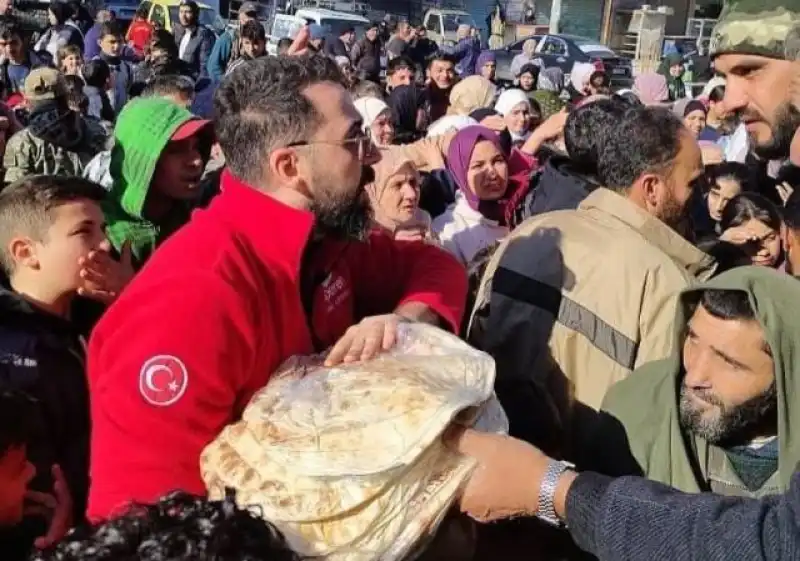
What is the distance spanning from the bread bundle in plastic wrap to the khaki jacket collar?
1377 mm

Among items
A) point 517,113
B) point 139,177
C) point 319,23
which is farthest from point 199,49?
point 319,23

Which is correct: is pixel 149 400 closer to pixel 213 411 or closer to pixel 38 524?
pixel 213 411

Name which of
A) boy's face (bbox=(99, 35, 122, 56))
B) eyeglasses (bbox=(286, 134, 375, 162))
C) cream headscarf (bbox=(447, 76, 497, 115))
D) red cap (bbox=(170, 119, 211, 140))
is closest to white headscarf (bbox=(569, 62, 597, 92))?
cream headscarf (bbox=(447, 76, 497, 115))

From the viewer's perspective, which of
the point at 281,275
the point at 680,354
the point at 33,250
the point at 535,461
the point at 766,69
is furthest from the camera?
the point at 33,250

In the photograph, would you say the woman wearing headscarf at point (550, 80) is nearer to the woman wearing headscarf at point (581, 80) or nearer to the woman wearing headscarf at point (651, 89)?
the woman wearing headscarf at point (581, 80)

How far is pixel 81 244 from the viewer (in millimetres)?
2707

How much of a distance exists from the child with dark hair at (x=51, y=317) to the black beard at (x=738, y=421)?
159 centimetres

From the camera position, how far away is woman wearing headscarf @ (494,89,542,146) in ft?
25.4

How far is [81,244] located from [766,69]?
76.9 inches

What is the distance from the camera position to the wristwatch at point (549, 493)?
1.73m

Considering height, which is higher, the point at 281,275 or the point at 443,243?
the point at 281,275

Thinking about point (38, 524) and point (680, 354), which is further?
point (680, 354)

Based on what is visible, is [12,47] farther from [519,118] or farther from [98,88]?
[519,118]

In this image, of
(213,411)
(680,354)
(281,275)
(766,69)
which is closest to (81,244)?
(281,275)
